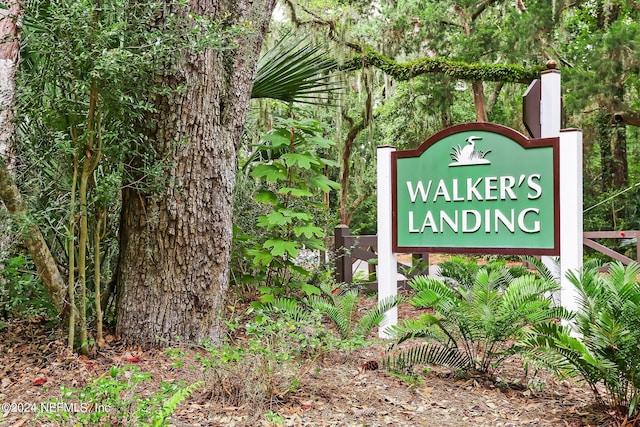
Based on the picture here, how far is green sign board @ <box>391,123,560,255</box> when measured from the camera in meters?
5.14

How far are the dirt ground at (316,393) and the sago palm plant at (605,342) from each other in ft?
0.74

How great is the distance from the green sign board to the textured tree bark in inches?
76.9

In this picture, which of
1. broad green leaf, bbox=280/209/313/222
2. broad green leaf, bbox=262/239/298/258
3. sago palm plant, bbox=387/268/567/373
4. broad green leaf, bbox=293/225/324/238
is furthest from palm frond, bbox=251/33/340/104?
sago palm plant, bbox=387/268/567/373

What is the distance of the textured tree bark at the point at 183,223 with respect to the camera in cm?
442

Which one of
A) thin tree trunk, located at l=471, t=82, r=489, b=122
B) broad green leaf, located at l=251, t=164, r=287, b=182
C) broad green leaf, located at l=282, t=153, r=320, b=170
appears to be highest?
thin tree trunk, located at l=471, t=82, r=489, b=122

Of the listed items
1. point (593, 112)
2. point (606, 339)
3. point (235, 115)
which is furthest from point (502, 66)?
point (606, 339)

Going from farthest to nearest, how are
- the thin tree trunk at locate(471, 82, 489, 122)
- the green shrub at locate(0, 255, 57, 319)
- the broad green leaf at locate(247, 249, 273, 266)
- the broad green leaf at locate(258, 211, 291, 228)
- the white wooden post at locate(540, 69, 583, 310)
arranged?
the thin tree trunk at locate(471, 82, 489, 122) → the broad green leaf at locate(247, 249, 273, 266) → the broad green leaf at locate(258, 211, 291, 228) → the white wooden post at locate(540, 69, 583, 310) → the green shrub at locate(0, 255, 57, 319)

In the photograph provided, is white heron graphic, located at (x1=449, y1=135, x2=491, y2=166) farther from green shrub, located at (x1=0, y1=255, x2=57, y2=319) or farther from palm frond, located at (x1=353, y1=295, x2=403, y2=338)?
green shrub, located at (x1=0, y1=255, x2=57, y2=319)

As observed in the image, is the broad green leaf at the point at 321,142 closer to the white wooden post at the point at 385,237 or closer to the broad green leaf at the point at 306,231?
the white wooden post at the point at 385,237

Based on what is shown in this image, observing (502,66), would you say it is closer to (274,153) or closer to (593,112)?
(593,112)

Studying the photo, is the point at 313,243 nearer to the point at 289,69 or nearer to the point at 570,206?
the point at 289,69

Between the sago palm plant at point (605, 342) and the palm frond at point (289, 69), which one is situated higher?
the palm frond at point (289, 69)

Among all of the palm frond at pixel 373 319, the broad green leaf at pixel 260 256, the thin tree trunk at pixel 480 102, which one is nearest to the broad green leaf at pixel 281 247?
the broad green leaf at pixel 260 256

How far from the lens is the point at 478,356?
15.3ft
